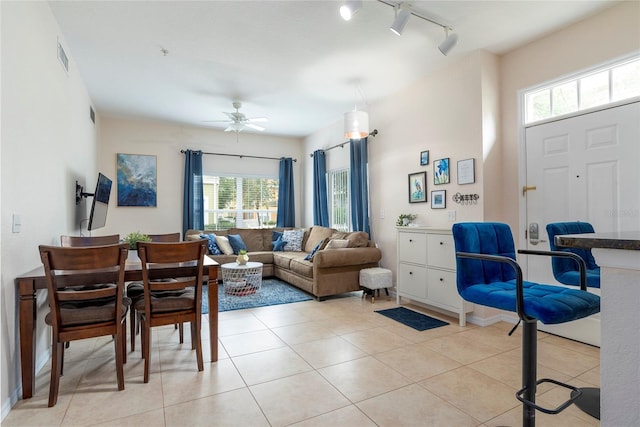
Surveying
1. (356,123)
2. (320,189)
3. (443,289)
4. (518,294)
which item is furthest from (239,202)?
(518,294)

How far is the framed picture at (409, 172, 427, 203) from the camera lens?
407 centimetres

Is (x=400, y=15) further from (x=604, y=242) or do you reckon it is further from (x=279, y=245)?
(x=279, y=245)

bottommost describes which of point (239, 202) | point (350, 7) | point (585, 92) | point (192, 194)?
point (239, 202)

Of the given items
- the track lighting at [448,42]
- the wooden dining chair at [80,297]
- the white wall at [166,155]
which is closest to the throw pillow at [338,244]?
the track lighting at [448,42]

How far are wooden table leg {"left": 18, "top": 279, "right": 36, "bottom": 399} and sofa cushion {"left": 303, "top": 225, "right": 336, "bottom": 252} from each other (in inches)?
160

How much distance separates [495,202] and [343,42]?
7.34ft

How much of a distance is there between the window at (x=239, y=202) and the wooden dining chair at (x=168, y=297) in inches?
164

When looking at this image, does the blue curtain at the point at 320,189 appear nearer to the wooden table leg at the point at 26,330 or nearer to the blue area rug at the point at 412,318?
the blue area rug at the point at 412,318

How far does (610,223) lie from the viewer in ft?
8.88

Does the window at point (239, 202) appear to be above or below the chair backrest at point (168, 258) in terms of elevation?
above

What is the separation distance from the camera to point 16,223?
80.4 inches

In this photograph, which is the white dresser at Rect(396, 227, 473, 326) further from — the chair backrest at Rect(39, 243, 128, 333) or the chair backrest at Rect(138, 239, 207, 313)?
the chair backrest at Rect(39, 243, 128, 333)

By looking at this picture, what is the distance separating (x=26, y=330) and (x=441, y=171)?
152 inches

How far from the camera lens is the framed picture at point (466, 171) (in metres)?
3.47
